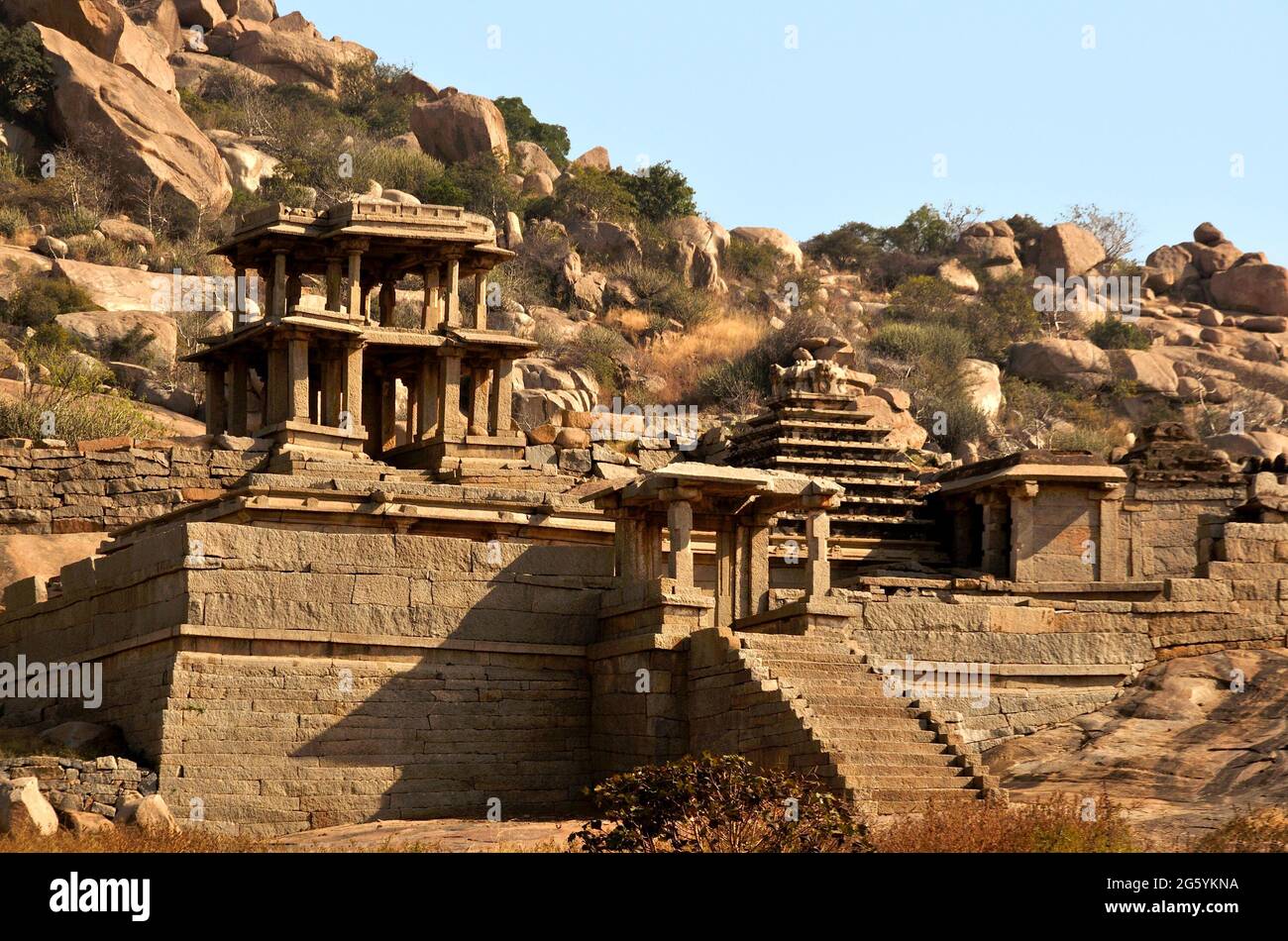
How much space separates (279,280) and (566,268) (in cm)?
3548

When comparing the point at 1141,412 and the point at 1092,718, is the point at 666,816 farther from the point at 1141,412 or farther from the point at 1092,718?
the point at 1141,412

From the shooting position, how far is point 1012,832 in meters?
18.4

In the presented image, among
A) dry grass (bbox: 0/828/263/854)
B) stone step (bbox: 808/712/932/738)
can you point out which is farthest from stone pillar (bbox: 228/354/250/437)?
stone step (bbox: 808/712/932/738)

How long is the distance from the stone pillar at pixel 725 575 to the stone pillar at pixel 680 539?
1204 mm

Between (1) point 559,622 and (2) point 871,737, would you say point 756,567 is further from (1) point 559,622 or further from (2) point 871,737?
(2) point 871,737

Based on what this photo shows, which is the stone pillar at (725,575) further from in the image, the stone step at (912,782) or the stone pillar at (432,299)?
the stone pillar at (432,299)

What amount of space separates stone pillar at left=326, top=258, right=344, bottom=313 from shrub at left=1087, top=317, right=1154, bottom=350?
45989mm

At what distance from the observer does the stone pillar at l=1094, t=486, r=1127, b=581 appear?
1332 inches

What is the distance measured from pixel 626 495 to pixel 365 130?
64.2 metres

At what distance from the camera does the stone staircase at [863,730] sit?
21.5 m

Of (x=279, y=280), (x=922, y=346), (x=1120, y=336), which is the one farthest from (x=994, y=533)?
(x=1120, y=336)

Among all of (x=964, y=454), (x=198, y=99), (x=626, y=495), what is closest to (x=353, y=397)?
(x=626, y=495)

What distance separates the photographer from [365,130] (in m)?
87.4

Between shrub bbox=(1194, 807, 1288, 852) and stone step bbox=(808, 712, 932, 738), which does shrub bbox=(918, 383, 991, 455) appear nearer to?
stone step bbox=(808, 712, 932, 738)
